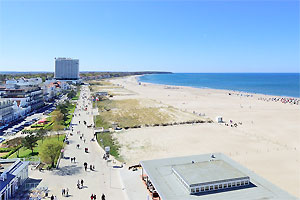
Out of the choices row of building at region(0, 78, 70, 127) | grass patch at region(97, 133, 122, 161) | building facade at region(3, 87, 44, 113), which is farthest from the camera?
building facade at region(3, 87, 44, 113)

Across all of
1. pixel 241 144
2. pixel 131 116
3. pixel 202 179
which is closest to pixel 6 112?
pixel 131 116

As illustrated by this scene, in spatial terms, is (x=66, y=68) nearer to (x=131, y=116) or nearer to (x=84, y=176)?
(x=131, y=116)

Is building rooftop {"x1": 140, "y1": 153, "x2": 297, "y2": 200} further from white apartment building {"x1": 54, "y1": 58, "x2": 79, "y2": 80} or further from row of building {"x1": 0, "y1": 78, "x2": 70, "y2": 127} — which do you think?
white apartment building {"x1": 54, "y1": 58, "x2": 79, "y2": 80}

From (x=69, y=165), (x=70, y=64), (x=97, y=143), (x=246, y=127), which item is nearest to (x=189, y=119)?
(x=246, y=127)

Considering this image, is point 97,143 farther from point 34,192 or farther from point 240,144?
point 240,144

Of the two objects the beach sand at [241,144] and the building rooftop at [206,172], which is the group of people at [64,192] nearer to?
the beach sand at [241,144]

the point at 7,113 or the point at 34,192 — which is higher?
the point at 7,113

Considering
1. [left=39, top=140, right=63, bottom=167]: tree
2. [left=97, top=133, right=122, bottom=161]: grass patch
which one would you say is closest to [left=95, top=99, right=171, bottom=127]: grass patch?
[left=97, top=133, right=122, bottom=161]: grass patch
